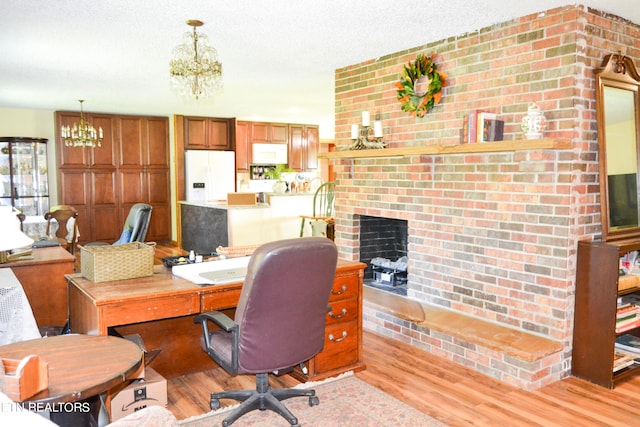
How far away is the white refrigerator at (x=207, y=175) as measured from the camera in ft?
27.9

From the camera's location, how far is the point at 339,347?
3.16 m

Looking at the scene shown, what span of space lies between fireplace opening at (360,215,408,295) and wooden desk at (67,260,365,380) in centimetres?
137

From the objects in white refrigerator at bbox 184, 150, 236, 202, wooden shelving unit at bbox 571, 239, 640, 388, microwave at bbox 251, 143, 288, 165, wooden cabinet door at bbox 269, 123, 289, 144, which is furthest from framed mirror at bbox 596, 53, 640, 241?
wooden cabinet door at bbox 269, 123, 289, 144

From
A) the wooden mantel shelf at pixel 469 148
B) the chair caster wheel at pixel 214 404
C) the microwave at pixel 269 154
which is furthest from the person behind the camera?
the microwave at pixel 269 154

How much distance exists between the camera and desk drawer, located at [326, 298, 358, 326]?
308cm

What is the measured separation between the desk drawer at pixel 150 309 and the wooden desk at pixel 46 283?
174 centimetres

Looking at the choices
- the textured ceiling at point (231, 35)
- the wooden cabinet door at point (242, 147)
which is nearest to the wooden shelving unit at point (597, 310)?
the textured ceiling at point (231, 35)

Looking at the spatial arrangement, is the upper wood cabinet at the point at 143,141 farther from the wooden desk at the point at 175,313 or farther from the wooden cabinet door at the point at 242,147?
the wooden desk at the point at 175,313

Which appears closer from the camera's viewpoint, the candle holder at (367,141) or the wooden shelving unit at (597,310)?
the wooden shelving unit at (597,310)

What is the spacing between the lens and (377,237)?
4875mm

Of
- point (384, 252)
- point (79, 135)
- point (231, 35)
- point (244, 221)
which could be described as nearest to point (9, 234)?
point (231, 35)

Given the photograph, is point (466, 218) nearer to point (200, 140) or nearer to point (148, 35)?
point (148, 35)

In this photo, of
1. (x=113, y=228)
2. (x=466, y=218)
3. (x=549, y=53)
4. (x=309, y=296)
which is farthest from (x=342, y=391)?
(x=113, y=228)

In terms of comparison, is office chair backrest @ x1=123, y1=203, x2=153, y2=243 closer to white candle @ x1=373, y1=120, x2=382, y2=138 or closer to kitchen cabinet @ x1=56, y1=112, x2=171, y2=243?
white candle @ x1=373, y1=120, x2=382, y2=138
